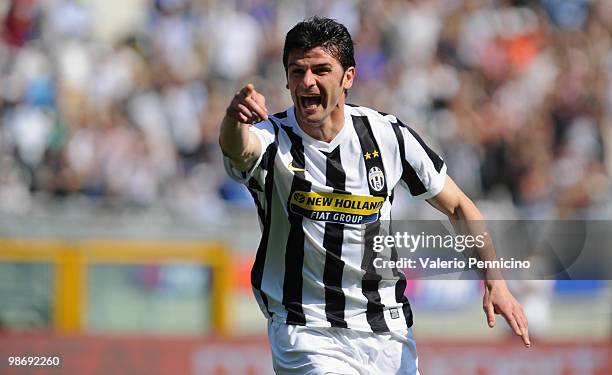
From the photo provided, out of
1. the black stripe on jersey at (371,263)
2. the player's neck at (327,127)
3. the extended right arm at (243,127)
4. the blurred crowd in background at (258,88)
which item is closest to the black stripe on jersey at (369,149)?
the black stripe on jersey at (371,263)

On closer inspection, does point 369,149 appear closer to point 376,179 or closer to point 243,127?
point 376,179

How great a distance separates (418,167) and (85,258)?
559 centimetres

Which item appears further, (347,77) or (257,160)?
(347,77)

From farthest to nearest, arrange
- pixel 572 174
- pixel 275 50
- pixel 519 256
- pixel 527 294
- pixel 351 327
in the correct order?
pixel 275 50, pixel 572 174, pixel 527 294, pixel 519 256, pixel 351 327

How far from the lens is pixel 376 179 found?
548cm

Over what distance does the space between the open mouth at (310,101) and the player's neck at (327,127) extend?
Result: 178mm

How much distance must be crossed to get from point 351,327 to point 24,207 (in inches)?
273

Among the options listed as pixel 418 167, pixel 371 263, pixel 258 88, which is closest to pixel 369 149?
pixel 418 167

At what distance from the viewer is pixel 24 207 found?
11656 millimetres

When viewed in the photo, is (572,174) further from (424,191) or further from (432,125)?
(424,191)

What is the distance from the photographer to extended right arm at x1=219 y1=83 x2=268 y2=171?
15.8 feet

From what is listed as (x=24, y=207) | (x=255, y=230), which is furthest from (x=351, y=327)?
(x=24, y=207)
